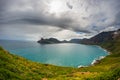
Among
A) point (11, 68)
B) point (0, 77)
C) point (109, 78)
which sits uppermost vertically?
point (11, 68)

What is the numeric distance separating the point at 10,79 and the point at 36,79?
1519 centimetres

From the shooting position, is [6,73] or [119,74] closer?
[119,74]

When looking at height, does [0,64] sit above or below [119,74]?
above

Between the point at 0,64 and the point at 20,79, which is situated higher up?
the point at 0,64

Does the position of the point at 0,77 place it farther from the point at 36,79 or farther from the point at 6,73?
the point at 36,79

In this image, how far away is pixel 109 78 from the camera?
40125 mm

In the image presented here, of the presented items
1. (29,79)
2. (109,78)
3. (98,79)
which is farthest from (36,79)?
(109,78)

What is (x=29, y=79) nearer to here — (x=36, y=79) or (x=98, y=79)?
(x=36, y=79)

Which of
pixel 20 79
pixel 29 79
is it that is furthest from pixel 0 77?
pixel 29 79

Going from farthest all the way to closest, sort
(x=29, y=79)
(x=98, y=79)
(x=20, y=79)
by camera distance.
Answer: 1. (x=29, y=79)
2. (x=20, y=79)
3. (x=98, y=79)

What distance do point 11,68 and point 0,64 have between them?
14.0ft

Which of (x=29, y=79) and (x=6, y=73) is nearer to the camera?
(x=6, y=73)

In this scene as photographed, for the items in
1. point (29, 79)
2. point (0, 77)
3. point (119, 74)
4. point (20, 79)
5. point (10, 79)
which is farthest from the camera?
point (29, 79)

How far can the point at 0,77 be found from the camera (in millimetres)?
48625
